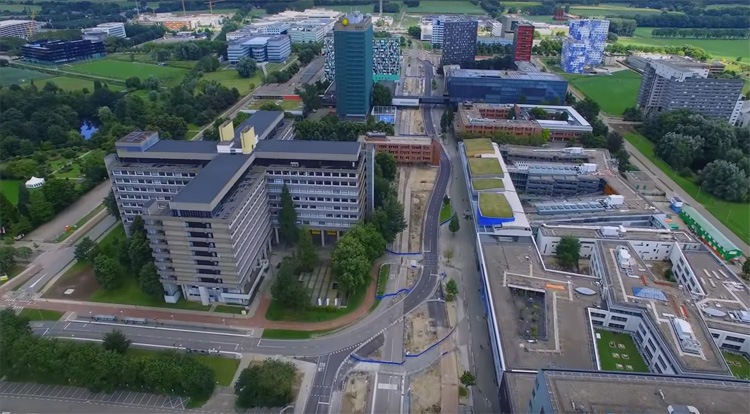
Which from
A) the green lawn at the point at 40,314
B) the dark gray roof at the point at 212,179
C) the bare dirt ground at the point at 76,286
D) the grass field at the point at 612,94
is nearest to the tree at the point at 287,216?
the dark gray roof at the point at 212,179

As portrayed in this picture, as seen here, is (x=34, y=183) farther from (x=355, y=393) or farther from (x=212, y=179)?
(x=355, y=393)

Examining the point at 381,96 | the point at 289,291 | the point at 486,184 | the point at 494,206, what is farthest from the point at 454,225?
the point at 381,96

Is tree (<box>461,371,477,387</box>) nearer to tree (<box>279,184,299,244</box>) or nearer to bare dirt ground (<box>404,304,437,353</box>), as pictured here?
bare dirt ground (<box>404,304,437,353</box>)

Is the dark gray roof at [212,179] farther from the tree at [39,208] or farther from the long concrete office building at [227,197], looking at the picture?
the tree at [39,208]

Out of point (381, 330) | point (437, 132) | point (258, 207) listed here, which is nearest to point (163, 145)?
point (258, 207)

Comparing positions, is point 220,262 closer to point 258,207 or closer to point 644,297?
point 258,207

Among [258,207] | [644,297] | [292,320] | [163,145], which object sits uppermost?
[163,145]

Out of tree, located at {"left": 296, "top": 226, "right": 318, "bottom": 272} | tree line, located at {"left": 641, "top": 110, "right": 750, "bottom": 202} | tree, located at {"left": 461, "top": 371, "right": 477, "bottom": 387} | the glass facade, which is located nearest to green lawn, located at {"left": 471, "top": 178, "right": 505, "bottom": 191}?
tree, located at {"left": 296, "top": 226, "right": 318, "bottom": 272}
